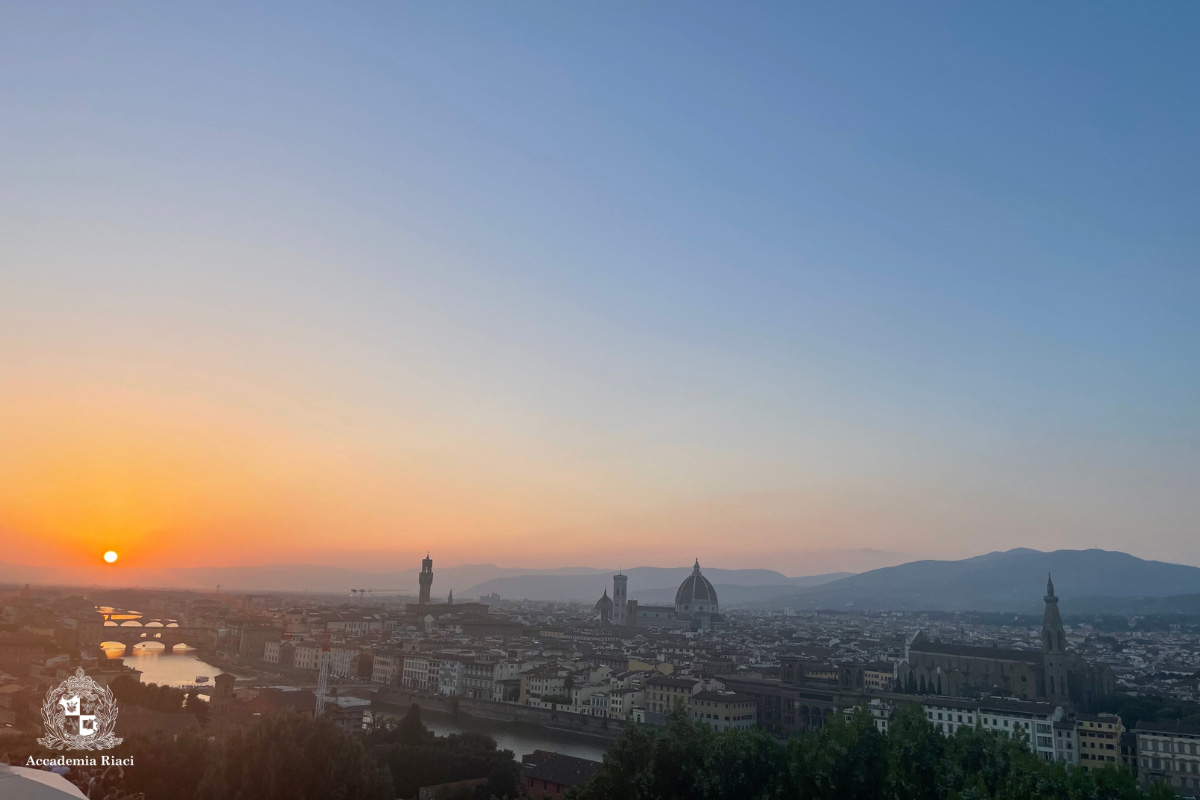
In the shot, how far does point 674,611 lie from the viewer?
103 meters

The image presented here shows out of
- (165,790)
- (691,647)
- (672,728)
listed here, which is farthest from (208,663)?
(672,728)

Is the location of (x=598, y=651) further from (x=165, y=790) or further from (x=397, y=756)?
(x=165, y=790)

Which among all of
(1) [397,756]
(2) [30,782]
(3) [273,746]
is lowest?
(1) [397,756]

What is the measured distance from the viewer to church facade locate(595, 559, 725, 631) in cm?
9781

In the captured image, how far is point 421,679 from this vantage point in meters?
46.2

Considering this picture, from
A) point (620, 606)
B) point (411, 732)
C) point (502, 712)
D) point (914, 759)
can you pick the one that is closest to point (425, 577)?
point (620, 606)

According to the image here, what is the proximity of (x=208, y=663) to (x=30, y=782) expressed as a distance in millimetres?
56112

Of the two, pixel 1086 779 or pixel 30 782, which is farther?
pixel 1086 779

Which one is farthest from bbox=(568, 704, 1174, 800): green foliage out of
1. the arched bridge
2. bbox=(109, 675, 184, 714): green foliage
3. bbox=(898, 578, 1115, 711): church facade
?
the arched bridge

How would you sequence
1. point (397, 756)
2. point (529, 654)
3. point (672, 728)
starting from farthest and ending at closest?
point (529, 654) < point (397, 756) < point (672, 728)

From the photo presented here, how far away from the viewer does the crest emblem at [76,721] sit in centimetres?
1444

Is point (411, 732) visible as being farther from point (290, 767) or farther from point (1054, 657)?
point (1054, 657)

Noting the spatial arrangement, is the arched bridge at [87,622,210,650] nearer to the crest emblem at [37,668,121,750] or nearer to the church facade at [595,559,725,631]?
the church facade at [595,559,725,631]

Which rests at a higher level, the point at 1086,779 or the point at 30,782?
the point at 30,782
